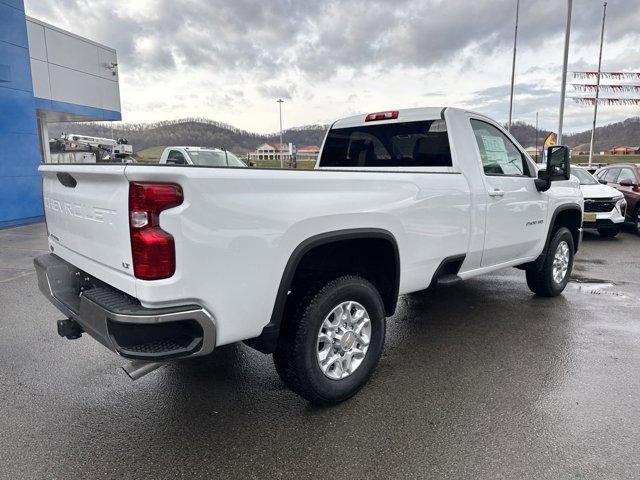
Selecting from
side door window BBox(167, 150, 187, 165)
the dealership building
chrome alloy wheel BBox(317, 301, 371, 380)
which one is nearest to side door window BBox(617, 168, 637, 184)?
chrome alloy wheel BBox(317, 301, 371, 380)

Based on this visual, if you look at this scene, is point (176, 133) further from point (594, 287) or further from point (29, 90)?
point (594, 287)

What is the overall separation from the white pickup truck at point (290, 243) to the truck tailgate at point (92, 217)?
0.01m

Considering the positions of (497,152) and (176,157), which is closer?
(497,152)

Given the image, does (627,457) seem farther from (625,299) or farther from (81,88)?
(81,88)

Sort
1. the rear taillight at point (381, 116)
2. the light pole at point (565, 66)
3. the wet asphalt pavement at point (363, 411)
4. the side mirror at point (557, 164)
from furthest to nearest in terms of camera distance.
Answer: the light pole at point (565, 66), the side mirror at point (557, 164), the rear taillight at point (381, 116), the wet asphalt pavement at point (363, 411)

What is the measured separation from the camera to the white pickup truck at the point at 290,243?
7.14 ft

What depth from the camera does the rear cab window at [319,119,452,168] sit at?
404 centimetres

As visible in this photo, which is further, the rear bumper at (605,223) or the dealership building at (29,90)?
the dealership building at (29,90)

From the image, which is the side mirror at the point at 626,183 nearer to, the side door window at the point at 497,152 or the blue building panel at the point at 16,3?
the side door window at the point at 497,152

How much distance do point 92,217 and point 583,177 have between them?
37.6 feet

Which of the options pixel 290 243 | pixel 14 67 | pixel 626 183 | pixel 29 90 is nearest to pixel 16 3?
pixel 14 67

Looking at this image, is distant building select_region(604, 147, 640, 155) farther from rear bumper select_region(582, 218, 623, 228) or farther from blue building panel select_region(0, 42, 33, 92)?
blue building panel select_region(0, 42, 33, 92)

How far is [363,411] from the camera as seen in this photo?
3.00 m

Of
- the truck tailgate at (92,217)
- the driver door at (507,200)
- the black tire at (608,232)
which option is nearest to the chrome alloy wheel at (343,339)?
the truck tailgate at (92,217)
